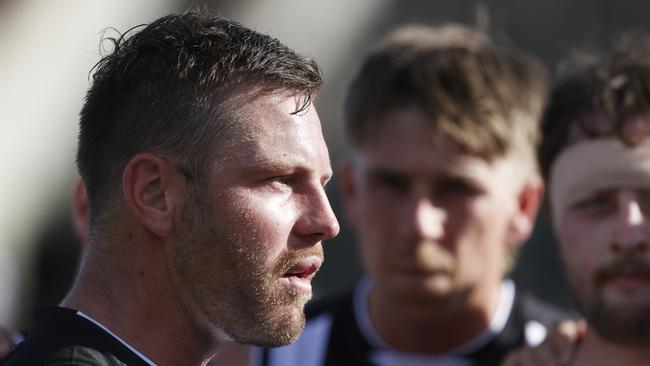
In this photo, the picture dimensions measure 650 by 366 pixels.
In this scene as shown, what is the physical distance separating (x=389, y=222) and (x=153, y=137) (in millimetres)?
2079

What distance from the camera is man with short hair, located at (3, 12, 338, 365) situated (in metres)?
2.57

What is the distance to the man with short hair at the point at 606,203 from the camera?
3.75m

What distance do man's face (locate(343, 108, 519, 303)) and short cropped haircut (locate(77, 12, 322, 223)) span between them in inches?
Answer: 72.8

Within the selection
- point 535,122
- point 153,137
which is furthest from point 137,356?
point 535,122

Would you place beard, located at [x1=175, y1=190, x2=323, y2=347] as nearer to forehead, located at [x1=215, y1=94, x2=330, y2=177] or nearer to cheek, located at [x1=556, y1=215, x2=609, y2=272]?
forehead, located at [x1=215, y1=94, x2=330, y2=177]

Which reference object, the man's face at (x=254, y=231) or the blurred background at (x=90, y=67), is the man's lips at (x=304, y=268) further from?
the blurred background at (x=90, y=67)

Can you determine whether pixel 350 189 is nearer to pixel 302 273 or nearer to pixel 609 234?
pixel 609 234

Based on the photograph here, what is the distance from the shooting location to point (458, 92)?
4781mm

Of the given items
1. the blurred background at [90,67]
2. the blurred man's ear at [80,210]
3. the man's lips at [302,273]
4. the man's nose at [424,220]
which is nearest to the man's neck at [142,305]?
the man's lips at [302,273]

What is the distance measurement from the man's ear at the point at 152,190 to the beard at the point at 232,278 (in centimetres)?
5

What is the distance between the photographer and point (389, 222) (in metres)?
4.54

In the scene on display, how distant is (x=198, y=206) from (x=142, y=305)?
267mm

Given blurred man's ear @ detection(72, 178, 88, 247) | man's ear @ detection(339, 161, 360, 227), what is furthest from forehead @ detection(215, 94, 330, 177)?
man's ear @ detection(339, 161, 360, 227)

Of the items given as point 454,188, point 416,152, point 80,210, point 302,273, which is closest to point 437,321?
point 454,188
